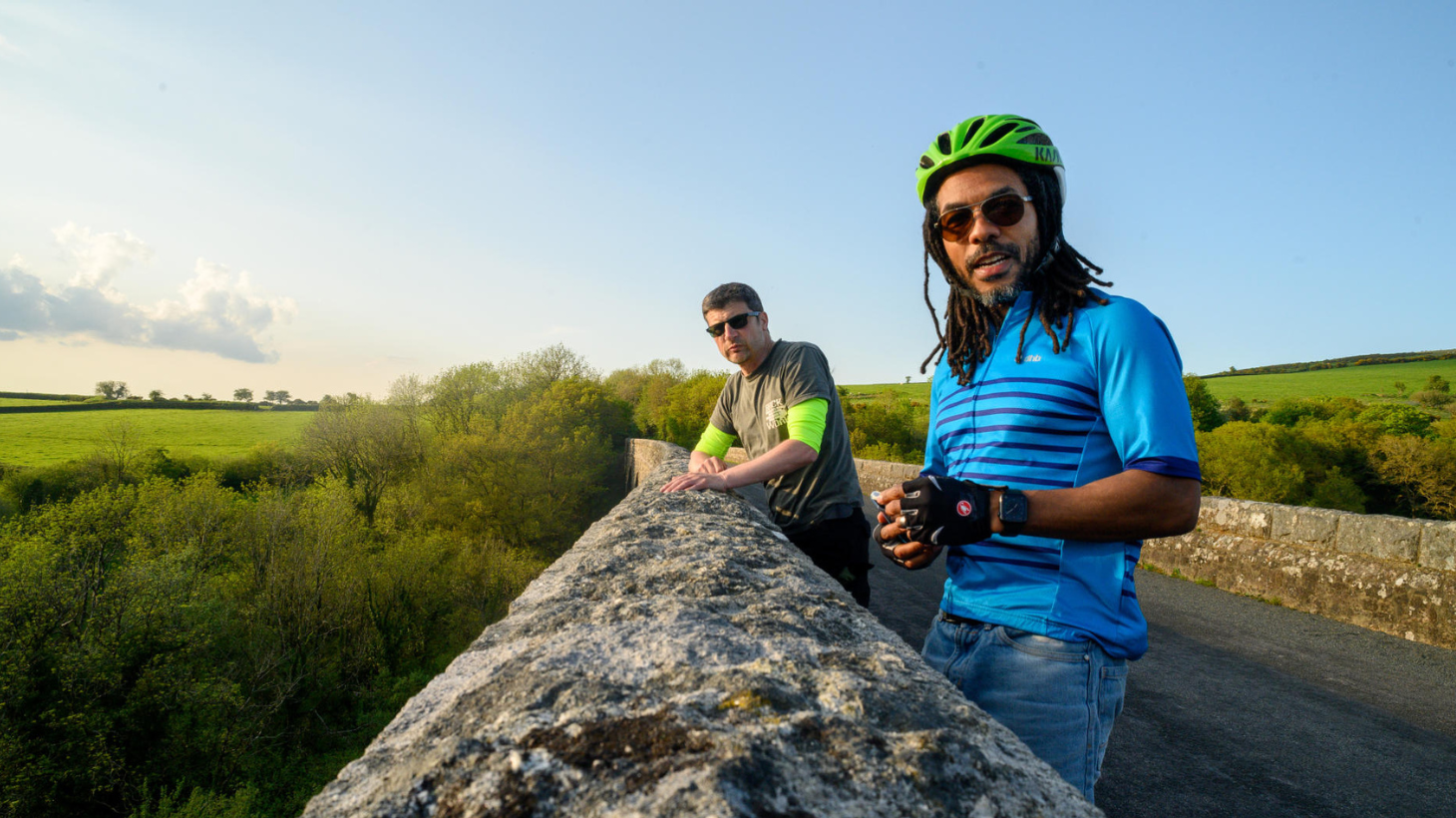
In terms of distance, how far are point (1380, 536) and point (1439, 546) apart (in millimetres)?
438

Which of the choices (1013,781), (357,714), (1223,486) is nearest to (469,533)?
(357,714)

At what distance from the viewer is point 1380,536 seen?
5941mm

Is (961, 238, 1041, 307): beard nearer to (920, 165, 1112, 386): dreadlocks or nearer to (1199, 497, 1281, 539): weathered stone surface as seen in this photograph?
(920, 165, 1112, 386): dreadlocks

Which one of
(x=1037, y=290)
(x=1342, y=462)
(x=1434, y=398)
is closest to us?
(x=1037, y=290)

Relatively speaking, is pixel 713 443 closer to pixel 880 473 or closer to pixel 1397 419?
pixel 880 473

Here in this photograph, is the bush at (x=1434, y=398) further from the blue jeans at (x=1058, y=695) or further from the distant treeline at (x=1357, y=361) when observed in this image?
the blue jeans at (x=1058, y=695)

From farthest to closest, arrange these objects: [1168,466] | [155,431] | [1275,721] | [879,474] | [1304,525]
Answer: [155,431], [879,474], [1304,525], [1275,721], [1168,466]

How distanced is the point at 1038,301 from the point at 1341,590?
708cm

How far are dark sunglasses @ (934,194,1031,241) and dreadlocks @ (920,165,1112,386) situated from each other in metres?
0.04

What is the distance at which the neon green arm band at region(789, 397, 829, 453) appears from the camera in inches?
114

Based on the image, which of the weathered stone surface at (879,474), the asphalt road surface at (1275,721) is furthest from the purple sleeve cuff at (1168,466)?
the weathered stone surface at (879,474)

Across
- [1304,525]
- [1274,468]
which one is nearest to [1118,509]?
[1304,525]

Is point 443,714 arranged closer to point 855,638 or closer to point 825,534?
point 855,638

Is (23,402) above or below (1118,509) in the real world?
above
